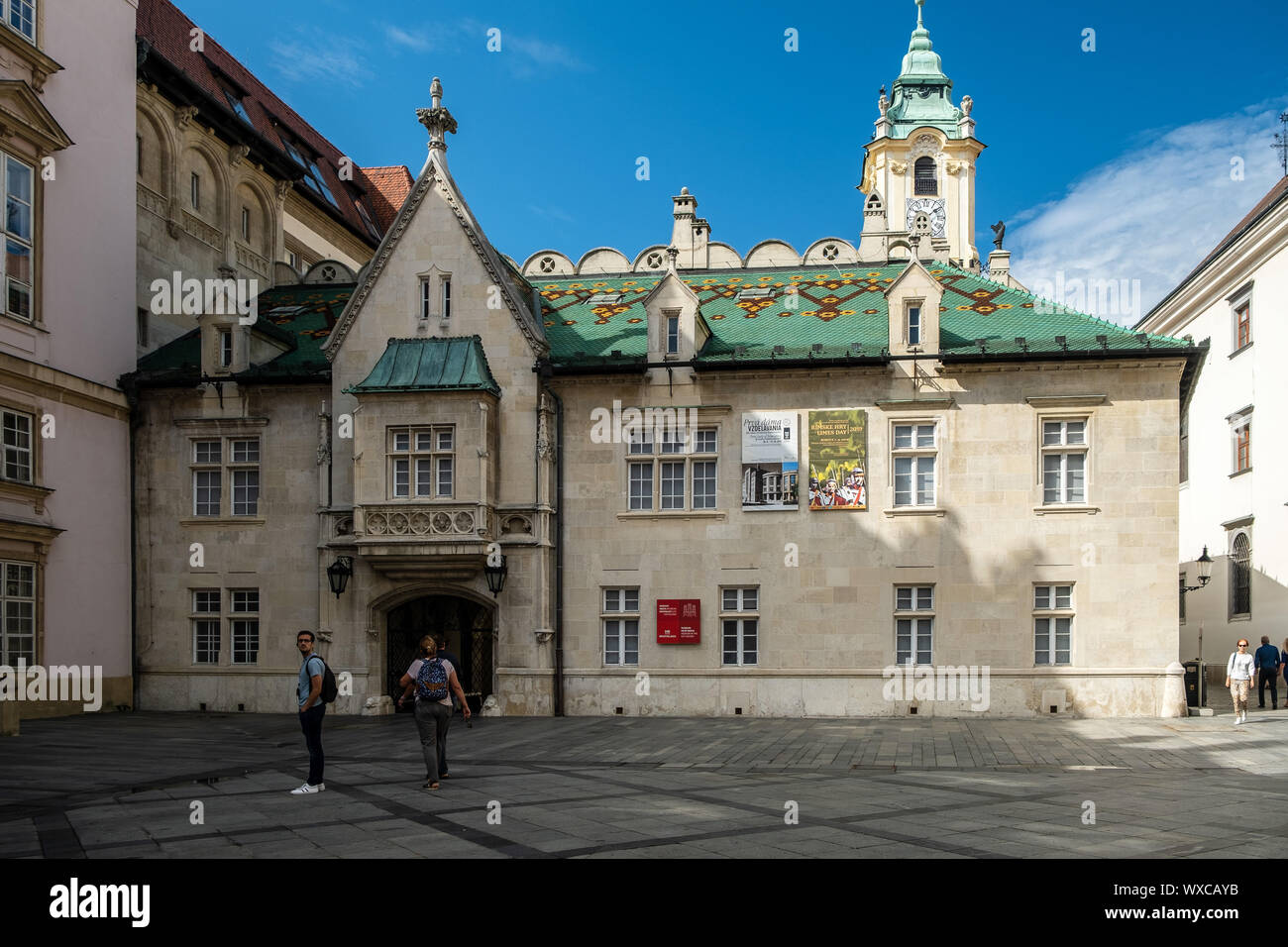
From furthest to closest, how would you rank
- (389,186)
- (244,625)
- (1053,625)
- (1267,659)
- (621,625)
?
(389,186) < (1267,659) < (244,625) < (621,625) < (1053,625)

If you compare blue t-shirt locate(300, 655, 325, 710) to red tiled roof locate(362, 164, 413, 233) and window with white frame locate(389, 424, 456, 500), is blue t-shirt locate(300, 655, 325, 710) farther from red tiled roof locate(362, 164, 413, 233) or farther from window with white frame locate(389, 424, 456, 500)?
red tiled roof locate(362, 164, 413, 233)

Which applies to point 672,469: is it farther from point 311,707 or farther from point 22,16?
point 22,16

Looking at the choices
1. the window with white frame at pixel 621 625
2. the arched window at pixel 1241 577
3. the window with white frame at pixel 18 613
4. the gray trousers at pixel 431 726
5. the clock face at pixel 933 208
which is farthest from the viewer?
the clock face at pixel 933 208

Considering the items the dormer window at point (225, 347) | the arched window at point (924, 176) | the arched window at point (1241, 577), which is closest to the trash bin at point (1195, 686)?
the arched window at point (1241, 577)

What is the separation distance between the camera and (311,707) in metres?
15.9

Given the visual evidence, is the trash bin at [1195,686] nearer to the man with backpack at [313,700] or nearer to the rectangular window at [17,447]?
the man with backpack at [313,700]

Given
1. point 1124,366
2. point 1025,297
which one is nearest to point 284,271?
point 1025,297

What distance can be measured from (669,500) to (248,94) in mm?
24404

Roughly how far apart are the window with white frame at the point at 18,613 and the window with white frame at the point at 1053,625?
23.8 metres

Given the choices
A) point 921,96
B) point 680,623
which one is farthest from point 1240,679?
point 921,96

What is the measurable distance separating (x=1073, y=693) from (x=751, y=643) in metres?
7.68

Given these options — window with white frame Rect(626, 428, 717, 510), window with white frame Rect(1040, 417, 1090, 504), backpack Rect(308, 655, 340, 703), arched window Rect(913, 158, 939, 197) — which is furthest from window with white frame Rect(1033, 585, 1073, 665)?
arched window Rect(913, 158, 939, 197)

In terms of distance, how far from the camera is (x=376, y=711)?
96.5ft

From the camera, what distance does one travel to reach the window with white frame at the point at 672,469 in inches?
1160
